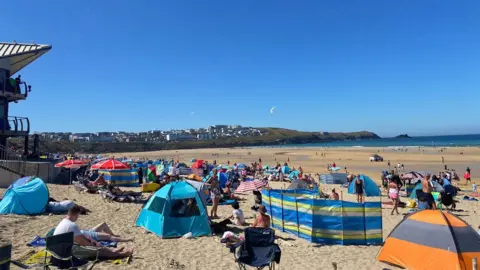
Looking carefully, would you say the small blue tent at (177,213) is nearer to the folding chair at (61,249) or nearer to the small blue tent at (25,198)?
the folding chair at (61,249)

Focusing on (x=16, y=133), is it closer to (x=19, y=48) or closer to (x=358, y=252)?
(x=19, y=48)

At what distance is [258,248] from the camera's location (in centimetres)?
605

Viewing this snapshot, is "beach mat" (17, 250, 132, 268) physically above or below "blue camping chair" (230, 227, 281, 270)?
below

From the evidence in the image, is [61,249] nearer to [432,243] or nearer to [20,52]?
[432,243]

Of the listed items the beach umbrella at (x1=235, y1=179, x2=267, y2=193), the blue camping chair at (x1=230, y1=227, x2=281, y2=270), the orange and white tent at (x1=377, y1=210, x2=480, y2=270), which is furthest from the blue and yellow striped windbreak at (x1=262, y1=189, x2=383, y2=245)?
the beach umbrella at (x1=235, y1=179, x2=267, y2=193)

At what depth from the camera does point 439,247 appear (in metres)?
6.79

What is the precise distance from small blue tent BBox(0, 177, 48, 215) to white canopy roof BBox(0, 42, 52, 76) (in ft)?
48.6

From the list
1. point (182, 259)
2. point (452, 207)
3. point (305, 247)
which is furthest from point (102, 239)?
point (452, 207)

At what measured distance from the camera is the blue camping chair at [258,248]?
591 cm

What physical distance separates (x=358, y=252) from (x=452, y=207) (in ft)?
26.2

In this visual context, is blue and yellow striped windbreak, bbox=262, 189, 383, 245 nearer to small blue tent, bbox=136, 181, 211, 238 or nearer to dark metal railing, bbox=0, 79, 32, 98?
small blue tent, bbox=136, 181, 211, 238

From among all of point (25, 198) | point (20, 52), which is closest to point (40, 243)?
point (25, 198)

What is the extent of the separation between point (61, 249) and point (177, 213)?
4122 millimetres

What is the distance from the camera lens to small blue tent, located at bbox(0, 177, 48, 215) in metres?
10.6
